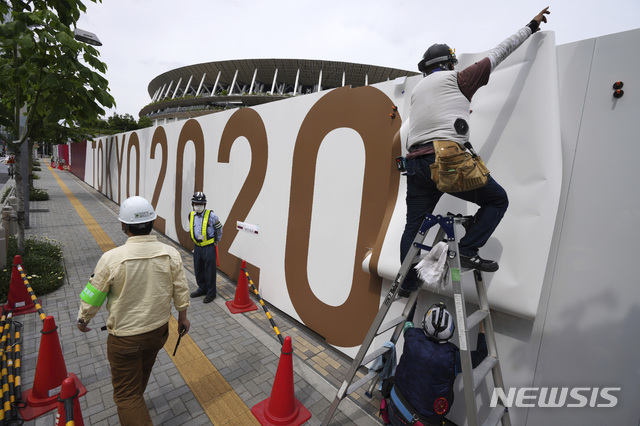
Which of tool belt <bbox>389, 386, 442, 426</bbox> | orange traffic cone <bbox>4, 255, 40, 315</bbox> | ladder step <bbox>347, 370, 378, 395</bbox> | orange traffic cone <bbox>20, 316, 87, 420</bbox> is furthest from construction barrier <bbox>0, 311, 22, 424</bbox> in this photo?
tool belt <bbox>389, 386, 442, 426</bbox>

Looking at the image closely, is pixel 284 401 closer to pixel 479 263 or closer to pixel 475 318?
pixel 475 318

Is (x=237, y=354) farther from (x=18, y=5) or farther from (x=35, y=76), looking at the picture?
(x=18, y=5)

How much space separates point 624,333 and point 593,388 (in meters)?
0.51

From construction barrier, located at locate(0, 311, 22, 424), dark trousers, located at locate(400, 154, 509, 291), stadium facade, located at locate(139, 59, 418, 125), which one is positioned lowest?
construction barrier, located at locate(0, 311, 22, 424)

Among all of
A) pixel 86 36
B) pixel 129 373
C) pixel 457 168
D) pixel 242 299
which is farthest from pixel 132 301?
pixel 86 36

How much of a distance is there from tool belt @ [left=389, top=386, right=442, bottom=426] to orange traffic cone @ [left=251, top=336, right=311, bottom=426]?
101cm

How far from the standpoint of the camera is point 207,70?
5219 cm

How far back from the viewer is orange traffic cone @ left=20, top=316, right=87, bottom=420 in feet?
9.70

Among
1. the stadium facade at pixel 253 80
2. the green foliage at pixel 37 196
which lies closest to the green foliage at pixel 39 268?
the green foliage at pixel 37 196

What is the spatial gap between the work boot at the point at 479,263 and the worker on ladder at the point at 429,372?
425 mm

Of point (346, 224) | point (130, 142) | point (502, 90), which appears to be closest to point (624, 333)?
point (502, 90)

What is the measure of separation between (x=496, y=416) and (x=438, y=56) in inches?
111

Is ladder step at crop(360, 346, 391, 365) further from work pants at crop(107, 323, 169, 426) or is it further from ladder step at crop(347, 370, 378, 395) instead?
work pants at crop(107, 323, 169, 426)

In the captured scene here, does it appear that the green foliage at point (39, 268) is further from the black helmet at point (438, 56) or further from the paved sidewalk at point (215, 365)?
the black helmet at point (438, 56)
